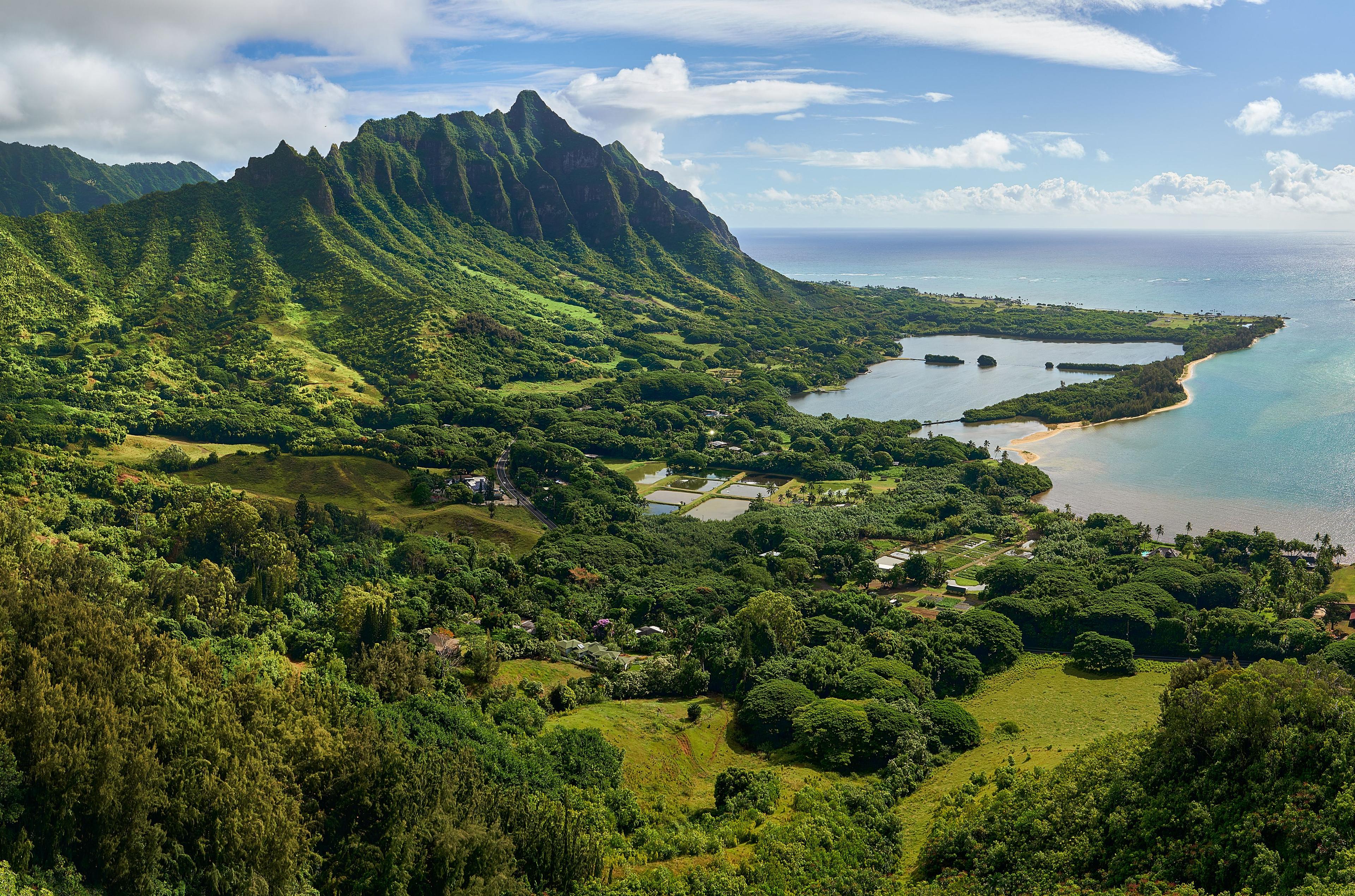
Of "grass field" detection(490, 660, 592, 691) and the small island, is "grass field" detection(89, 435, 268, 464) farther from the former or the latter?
the small island

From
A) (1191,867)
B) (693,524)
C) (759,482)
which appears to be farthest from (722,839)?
(759,482)

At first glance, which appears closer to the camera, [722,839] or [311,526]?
[722,839]

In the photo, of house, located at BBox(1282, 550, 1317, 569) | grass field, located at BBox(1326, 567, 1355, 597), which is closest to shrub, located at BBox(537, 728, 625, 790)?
grass field, located at BBox(1326, 567, 1355, 597)

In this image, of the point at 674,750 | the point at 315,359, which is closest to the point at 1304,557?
the point at 674,750

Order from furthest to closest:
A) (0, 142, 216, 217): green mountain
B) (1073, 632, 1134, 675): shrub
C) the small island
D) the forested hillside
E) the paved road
→ 1. (0, 142, 216, 217): green mountain
2. the small island
3. the paved road
4. (1073, 632, 1134, 675): shrub
5. the forested hillside

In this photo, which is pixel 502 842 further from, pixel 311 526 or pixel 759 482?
pixel 759 482

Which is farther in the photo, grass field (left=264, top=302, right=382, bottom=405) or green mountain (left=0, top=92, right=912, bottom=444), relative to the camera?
grass field (left=264, top=302, right=382, bottom=405)

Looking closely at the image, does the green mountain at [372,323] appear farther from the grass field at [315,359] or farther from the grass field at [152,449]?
the grass field at [152,449]
